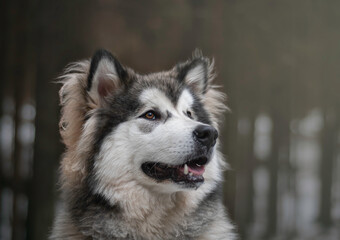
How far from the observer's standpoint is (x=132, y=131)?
2.67 metres

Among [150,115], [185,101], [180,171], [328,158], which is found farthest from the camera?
[328,158]

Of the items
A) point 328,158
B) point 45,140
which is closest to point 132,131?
point 45,140

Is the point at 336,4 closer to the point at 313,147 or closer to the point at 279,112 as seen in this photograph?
the point at 279,112

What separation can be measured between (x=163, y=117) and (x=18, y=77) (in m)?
2.66

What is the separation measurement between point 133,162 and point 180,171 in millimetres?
318

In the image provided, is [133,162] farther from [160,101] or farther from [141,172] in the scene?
[160,101]

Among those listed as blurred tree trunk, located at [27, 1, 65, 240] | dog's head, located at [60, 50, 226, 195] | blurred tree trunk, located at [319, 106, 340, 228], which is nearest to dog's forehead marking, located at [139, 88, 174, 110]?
dog's head, located at [60, 50, 226, 195]

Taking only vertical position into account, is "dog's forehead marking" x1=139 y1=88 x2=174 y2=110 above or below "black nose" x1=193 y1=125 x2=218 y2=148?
above

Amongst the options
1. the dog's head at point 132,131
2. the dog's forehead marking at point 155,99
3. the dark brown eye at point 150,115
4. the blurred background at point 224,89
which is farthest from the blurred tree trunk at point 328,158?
the dark brown eye at point 150,115

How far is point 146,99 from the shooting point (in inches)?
109

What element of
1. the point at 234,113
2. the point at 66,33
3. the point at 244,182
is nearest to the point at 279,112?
the point at 244,182

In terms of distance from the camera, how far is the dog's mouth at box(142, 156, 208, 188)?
2.56 meters

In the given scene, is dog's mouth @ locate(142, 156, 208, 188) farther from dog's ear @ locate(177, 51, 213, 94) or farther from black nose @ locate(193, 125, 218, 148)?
dog's ear @ locate(177, 51, 213, 94)

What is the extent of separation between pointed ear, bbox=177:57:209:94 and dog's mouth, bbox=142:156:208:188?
78 cm
